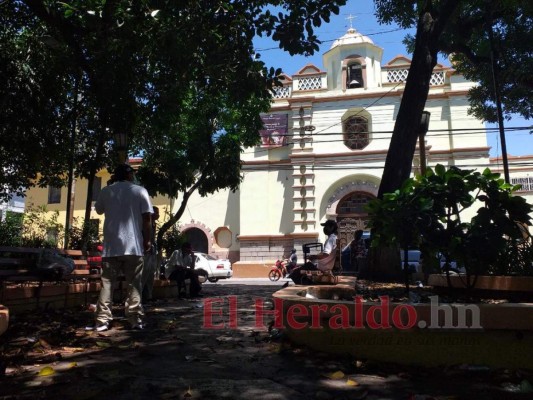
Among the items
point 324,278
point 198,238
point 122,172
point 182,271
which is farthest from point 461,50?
point 198,238

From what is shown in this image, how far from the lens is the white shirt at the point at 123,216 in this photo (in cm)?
440

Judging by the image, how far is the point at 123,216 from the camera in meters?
4.48

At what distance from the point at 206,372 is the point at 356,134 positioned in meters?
19.9

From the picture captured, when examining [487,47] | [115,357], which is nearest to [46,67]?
[115,357]

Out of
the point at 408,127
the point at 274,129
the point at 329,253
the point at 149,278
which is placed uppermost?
the point at 274,129

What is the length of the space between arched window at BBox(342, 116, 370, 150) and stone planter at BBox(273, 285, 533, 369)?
18.9m

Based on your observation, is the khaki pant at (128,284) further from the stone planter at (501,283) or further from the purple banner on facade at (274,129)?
the purple banner on facade at (274,129)

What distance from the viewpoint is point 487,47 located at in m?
11.8

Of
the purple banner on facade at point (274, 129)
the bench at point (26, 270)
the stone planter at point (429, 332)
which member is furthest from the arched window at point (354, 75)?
the stone planter at point (429, 332)

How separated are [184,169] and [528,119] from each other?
1046cm

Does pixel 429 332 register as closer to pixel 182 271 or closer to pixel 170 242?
pixel 182 271

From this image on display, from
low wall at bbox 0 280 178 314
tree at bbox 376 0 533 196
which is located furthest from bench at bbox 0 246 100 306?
tree at bbox 376 0 533 196

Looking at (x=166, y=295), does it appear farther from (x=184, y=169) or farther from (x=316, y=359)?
(x=316, y=359)

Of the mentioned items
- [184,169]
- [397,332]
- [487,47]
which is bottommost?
[397,332]
